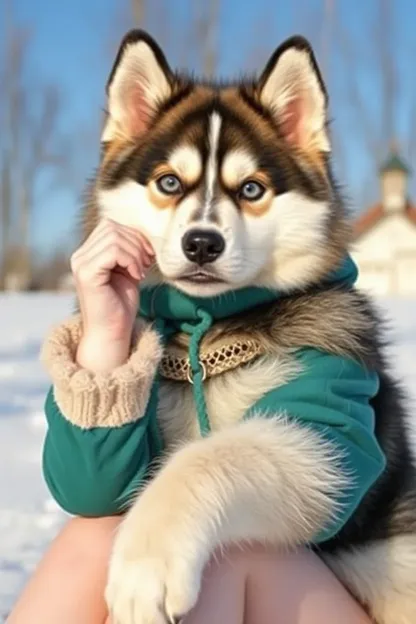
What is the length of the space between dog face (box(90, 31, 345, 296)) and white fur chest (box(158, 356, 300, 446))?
0.16 meters

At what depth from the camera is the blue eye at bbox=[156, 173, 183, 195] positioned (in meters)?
1.79

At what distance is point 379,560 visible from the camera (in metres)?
1.81

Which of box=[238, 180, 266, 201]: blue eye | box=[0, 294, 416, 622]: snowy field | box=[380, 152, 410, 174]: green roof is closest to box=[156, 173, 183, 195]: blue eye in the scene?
box=[238, 180, 266, 201]: blue eye

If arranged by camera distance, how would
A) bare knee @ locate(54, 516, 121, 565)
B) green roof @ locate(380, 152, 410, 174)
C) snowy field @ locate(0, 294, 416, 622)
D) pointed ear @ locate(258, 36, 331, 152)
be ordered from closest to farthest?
bare knee @ locate(54, 516, 121, 565), pointed ear @ locate(258, 36, 331, 152), snowy field @ locate(0, 294, 416, 622), green roof @ locate(380, 152, 410, 174)

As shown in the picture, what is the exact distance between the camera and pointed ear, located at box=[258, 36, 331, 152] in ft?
6.28

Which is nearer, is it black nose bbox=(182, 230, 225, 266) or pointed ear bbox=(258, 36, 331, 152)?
black nose bbox=(182, 230, 225, 266)

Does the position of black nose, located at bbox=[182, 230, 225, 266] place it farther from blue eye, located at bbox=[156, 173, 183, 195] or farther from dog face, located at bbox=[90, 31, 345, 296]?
blue eye, located at bbox=[156, 173, 183, 195]

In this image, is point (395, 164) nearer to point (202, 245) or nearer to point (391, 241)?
point (391, 241)

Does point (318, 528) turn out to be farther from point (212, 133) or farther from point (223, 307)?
point (212, 133)

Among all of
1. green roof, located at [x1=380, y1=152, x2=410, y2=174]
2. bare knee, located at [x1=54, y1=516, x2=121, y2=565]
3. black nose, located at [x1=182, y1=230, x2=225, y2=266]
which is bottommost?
green roof, located at [x1=380, y1=152, x2=410, y2=174]

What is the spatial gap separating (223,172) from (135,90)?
327mm

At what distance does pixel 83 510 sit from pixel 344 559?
1.62 feet

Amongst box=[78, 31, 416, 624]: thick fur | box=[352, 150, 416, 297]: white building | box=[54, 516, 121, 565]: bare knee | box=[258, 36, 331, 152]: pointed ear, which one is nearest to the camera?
box=[78, 31, 416, 624]: thick fur

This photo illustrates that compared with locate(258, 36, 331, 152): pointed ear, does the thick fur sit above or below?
below
